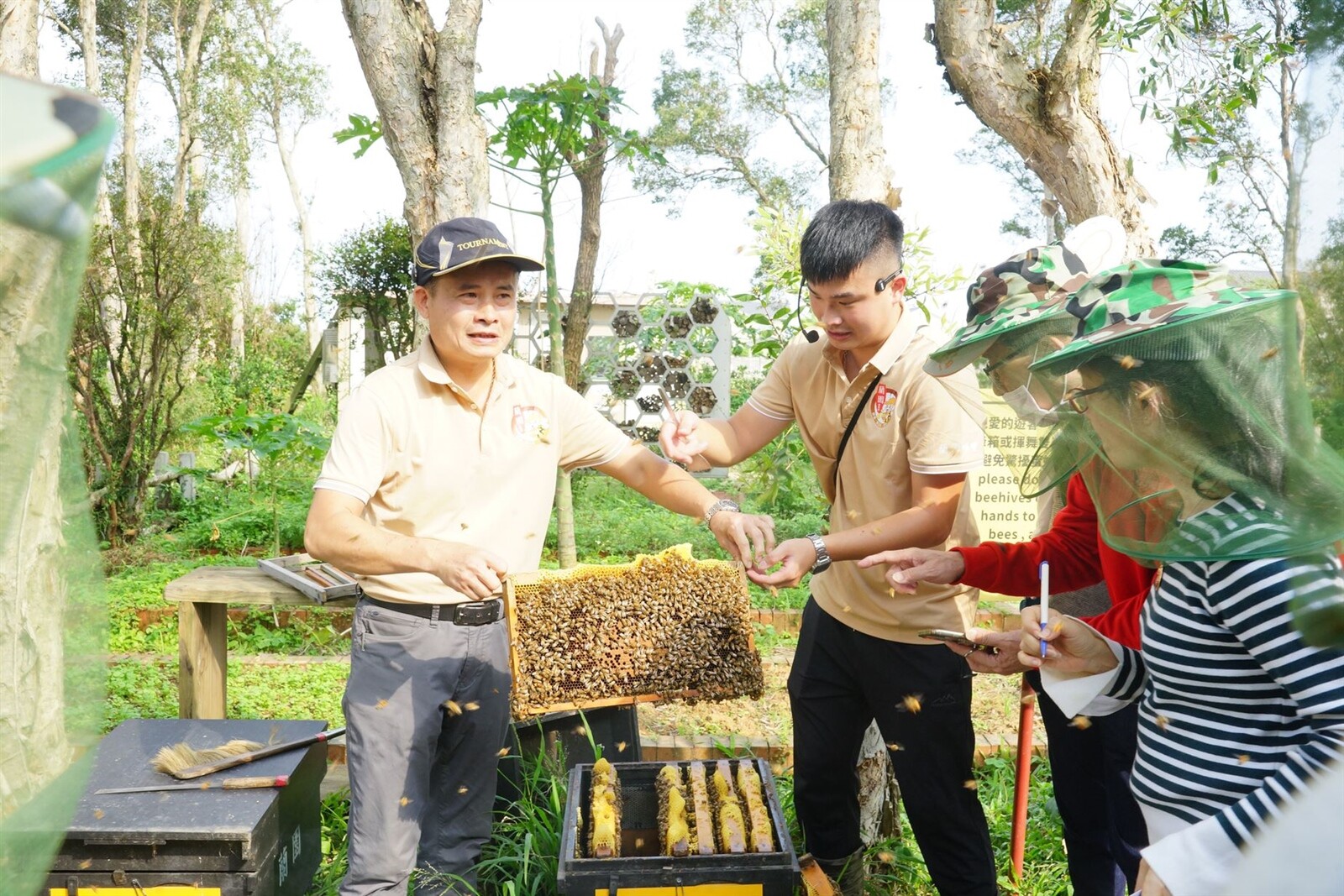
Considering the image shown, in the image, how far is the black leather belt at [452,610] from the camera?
3.00m

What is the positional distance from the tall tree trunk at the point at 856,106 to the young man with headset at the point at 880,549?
3.06 feet

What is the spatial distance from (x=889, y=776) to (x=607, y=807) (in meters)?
1.49

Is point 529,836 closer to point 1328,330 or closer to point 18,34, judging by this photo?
point 1328,330

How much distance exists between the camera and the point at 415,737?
2953 mm

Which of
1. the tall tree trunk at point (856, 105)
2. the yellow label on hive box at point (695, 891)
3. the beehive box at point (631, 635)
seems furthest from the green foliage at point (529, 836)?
the tall tree trunk at point (856, 105)

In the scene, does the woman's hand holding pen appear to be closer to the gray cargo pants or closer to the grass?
the grass

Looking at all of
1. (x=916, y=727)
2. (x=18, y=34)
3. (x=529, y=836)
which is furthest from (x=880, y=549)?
(x=18, y=34)

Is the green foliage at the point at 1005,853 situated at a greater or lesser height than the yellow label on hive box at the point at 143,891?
lesser

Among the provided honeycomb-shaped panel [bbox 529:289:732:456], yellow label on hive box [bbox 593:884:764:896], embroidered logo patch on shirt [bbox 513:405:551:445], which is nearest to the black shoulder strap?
embroidered logo patch on shirt [bbox 513:405:551:445]

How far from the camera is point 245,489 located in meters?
9.77

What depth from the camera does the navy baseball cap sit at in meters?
3.00

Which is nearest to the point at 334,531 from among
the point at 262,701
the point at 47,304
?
the point at 47,304

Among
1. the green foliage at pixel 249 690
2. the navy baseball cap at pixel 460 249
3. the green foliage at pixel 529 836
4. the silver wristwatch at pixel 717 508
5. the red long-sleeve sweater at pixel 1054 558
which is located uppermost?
the navy baseball cap at pixel 460 249

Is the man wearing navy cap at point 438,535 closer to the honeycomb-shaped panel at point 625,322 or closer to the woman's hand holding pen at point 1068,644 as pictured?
the woman's hand holding pen at point 1068,644
